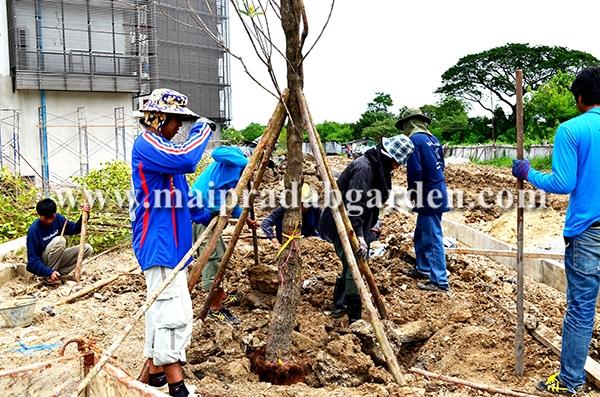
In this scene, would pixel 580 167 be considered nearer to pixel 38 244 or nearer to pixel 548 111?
pixel 38 244

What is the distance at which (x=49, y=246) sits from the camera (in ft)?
21.4

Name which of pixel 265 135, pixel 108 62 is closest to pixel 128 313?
pixel 265 135

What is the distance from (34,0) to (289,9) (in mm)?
20090

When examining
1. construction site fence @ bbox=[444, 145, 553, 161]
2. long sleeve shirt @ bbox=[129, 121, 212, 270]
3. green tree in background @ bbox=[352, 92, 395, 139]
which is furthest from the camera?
green tree in background @ bbox=[352, 92, 395, 139]

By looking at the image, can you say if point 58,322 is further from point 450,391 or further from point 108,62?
point 108,62

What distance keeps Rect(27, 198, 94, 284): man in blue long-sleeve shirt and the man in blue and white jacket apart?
11.0 feet

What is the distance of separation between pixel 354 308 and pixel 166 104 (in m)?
2.34

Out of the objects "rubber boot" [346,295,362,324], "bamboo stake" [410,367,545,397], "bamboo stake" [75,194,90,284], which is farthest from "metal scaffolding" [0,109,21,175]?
"bamboo stake" [410,367,545,397]

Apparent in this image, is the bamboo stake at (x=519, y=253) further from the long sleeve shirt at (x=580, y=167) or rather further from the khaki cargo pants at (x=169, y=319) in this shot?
the khaki cargo pants at (x=169, y=319)

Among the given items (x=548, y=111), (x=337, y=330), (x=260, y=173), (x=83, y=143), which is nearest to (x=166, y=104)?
(x=260, y=173)

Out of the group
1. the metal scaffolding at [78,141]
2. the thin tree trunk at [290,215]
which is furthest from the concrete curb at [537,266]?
the metal scaffolding at [78,141]

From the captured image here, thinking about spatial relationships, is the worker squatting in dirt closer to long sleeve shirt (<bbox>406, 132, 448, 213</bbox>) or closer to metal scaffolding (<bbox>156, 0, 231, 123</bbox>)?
long sleeve shirt (<bbox>406, 132, 448, 213</bbox>)

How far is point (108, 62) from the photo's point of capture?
2208 cm

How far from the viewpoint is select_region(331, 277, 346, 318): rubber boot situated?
4.97 meters
